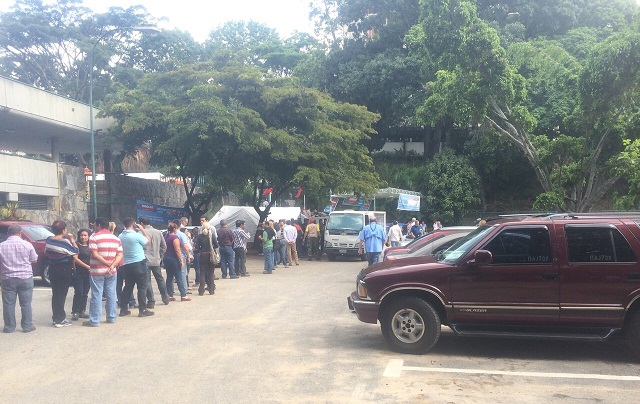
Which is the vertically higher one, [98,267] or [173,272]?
[98,267]

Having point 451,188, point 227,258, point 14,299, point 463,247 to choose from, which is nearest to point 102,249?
point 14,299

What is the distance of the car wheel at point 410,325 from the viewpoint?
814 centimetres

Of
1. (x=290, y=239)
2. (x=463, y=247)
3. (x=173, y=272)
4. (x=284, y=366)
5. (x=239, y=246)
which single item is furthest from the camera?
(x=290, y=239)

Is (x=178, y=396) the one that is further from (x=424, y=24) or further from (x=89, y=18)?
(x=89, y=18)

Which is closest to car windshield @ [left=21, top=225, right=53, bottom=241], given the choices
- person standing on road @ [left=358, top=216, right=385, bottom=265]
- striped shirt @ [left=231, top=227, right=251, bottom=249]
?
striped shirt @ [left=231, top=227, right=251, bottom=249]

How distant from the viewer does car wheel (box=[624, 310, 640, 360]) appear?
306 inches

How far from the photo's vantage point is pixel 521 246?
8.07 meters

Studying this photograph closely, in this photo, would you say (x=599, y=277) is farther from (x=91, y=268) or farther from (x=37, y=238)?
(x=37, y=238)

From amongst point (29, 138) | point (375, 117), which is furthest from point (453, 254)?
point (29, 138)

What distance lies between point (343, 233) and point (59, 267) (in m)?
16.8

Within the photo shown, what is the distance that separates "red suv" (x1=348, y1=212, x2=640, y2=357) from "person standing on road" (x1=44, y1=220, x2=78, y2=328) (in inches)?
197

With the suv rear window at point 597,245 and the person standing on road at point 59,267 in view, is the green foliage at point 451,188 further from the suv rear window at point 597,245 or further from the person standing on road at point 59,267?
the suv rear window at point 597,245

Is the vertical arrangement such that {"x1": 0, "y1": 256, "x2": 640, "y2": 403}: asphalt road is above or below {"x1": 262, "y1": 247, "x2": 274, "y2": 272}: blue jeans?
below

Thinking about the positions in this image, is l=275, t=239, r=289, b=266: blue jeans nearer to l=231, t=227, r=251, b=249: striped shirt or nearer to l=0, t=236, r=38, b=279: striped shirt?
l=231, t=227, r=251, b=249: striped shirt
